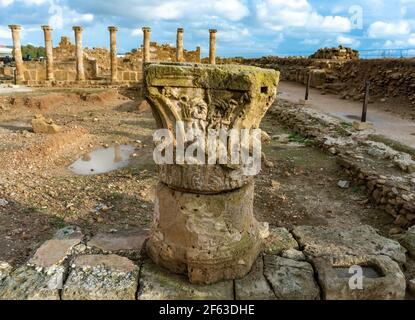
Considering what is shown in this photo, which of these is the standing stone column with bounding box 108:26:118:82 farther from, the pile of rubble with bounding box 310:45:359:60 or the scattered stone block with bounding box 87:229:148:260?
the scattered stone block with bounding box 87:229:148:260

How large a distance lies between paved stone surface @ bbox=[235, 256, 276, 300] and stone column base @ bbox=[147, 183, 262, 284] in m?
0.07

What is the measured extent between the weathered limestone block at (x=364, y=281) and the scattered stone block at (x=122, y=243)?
1.74 m

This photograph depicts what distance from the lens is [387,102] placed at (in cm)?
1391

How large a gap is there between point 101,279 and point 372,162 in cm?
651

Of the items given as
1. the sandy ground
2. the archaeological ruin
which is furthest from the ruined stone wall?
the sandy ground

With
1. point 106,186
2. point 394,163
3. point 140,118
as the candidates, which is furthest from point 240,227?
point 140,118

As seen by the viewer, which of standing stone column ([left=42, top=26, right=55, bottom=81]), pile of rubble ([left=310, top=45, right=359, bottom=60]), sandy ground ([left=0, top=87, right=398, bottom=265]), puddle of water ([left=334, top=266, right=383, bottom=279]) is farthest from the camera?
pile of rubble ([left=310, top=45, right=359, bottom=60])

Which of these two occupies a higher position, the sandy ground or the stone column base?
the stone column base

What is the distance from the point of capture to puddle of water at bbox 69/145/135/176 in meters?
8.35

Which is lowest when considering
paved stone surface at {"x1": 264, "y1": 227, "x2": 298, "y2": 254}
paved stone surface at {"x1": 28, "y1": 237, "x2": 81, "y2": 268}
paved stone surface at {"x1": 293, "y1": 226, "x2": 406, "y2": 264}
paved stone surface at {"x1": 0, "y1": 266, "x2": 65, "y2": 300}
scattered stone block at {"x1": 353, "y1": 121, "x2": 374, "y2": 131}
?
paved stone surface at {"x1": 0, "y1": 266, "x2": 65, "y2": 300}

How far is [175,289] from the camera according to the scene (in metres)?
3.07

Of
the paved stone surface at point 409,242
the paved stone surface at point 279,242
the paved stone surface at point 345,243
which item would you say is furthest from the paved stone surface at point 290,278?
A: the paved stone surface at point 409,242
